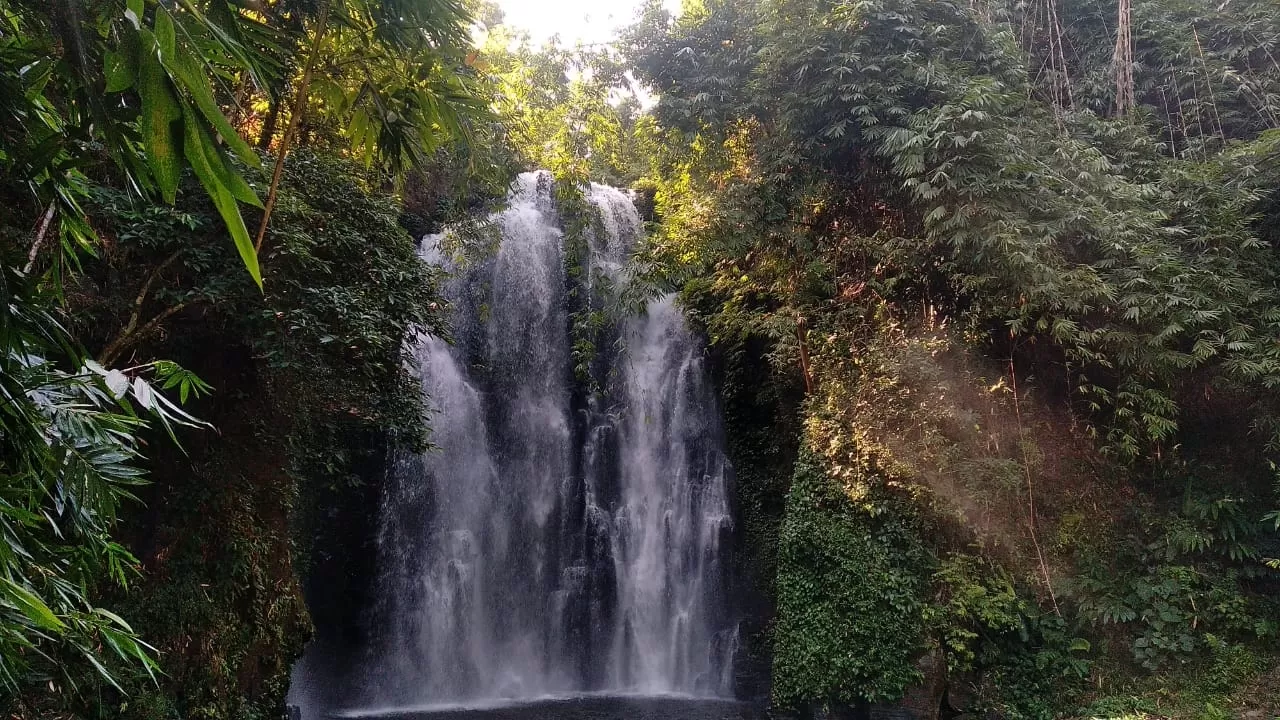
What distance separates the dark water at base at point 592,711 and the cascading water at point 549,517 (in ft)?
2.02

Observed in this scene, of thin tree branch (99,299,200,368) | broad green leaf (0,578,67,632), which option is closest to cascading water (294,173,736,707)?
thin tree branch (99,299,200,368)

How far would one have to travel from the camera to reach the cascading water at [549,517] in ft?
37.8

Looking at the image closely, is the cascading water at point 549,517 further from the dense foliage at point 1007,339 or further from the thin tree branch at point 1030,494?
the thin tree branch at point 1030,494

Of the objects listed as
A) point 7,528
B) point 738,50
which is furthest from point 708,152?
point 7,528

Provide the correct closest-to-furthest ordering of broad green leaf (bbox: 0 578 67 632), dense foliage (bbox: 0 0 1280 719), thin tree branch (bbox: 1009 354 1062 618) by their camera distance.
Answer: broad green leaf (bbox: 0 578 67 632), dense foliage (bbox: 0 0 1280 719), thin tree branch (bbox: 1009 354 1062 618)

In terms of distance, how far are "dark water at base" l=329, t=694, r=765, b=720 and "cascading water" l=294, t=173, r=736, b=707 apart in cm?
62

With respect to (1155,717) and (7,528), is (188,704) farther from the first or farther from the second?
(1155,717)

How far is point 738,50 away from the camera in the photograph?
10.9 metres

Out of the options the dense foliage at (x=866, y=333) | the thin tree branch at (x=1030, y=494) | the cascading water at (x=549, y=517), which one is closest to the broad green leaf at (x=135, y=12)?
the dense foliage at (x=866, y=333)

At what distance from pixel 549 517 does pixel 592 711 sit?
11.6ft

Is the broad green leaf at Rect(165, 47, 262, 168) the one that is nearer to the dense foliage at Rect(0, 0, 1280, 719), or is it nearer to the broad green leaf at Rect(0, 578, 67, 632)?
the broad green leaf at Rect(0, 578, 67, 632)

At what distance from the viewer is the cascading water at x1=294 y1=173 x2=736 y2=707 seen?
11.5m

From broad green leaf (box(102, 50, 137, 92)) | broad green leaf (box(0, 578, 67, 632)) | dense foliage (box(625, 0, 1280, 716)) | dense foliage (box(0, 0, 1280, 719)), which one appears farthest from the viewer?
dense foliage (box(625, 0, 1280, 716))

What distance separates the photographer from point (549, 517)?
41.4ft
